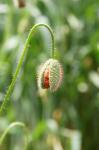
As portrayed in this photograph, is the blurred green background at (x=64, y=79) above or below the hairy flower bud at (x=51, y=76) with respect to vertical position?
below

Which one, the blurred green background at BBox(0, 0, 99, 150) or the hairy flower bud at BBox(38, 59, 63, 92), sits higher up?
the hairy flower bud at BBox(38, 59, 63, 92)

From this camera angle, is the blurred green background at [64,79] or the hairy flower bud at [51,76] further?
the blurred green background at [64,79]

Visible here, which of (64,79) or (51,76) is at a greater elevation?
(51,76)

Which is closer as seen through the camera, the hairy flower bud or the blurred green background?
the hairy flower bud

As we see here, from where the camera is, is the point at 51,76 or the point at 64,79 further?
the point at 64,79

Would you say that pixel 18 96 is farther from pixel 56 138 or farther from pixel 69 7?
pixel 69 7
